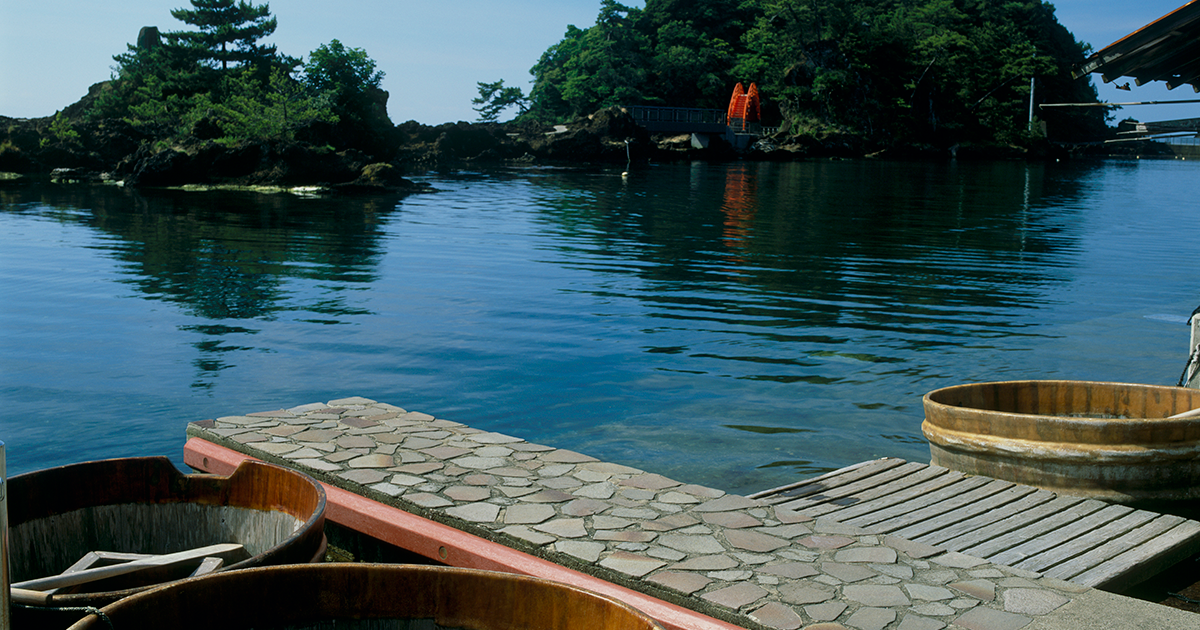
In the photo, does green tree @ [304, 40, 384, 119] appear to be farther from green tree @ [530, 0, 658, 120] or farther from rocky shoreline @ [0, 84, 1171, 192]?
green tree @ [530, 0, 658, 120]

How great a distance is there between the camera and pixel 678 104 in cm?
8812

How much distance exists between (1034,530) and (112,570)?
193 inches

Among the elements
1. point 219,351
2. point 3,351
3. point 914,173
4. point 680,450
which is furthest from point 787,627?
point 914,173

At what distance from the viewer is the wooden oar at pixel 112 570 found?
3652 mm

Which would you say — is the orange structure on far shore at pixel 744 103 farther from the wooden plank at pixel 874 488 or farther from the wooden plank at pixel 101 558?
the wooden plank at pixel 101 558

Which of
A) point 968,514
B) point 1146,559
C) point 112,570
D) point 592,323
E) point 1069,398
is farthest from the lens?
point 592,323

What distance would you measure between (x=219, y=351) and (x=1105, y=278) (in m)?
17.0

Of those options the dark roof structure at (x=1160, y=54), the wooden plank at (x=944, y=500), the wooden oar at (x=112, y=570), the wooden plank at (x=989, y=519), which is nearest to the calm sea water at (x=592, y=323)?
the wooden plank at (x=944, y=500)

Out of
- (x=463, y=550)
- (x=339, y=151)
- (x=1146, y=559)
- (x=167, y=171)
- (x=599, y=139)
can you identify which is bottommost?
(x=1146, y=559)

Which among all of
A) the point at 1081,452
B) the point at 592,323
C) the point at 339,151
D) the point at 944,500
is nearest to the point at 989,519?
the point at 944,500

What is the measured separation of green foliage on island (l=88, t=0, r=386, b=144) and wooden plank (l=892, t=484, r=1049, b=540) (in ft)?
153

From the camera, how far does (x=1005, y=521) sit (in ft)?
19.0

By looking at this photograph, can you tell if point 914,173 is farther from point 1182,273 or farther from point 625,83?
point 1182,273

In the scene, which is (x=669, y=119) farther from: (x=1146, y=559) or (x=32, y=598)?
(x=32, y=598)
